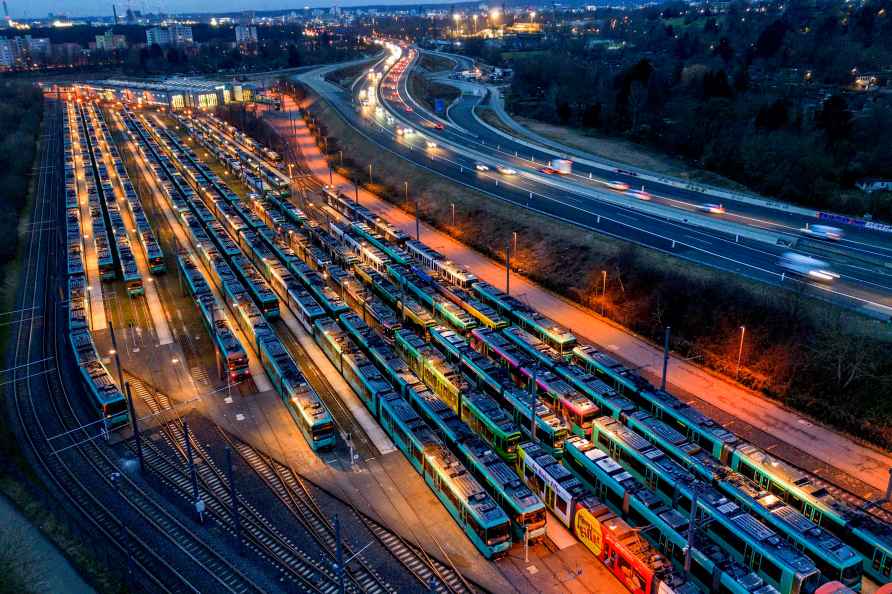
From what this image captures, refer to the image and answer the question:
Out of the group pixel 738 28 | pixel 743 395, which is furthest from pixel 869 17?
pixel 743 395

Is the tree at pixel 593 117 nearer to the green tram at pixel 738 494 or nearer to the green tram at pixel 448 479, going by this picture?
the green tram at pixel 448 479

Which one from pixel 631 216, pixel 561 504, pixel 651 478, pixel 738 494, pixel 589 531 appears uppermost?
pixel 631 216

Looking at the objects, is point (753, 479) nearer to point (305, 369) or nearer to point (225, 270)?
point (305, 369)

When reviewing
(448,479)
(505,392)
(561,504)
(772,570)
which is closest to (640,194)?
(505,392)

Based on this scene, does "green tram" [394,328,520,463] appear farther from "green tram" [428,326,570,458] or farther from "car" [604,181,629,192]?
"car" [604,181,629,192]

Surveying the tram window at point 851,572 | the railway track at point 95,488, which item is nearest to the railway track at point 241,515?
the railway track at point 95,488

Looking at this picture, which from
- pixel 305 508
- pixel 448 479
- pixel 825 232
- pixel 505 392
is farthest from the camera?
pixel 825 232

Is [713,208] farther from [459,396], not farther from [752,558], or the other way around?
[752,558]
